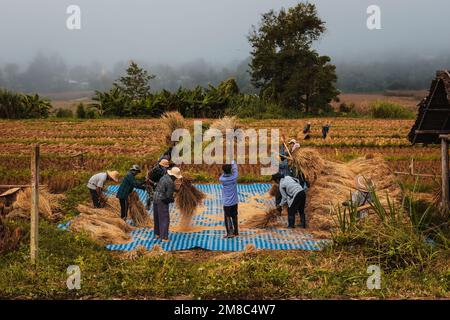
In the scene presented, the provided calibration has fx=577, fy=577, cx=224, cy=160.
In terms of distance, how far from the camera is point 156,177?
29.2 feet

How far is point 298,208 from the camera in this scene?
8.43 m

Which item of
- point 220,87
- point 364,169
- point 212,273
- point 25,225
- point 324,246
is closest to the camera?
point 212,273

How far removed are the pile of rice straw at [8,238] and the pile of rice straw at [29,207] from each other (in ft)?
3.71

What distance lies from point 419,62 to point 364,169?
122 m

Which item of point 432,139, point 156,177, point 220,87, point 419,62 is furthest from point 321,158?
point 419,62

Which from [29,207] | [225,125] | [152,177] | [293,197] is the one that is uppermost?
[225,125]

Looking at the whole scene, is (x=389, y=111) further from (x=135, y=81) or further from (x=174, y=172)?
(x=174, y=172)

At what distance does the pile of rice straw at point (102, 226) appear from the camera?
24.5 feet

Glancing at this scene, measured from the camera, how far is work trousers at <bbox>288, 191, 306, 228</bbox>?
830 centimetres

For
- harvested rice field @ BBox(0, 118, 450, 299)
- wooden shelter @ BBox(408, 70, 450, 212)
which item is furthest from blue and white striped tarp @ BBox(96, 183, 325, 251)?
wooden shelter @ BBox(408, 70, 450, 212)

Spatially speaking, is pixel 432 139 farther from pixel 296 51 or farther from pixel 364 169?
pixel 296 51

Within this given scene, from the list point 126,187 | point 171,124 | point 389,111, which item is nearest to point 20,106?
point 389,111

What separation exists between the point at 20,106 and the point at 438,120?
25.0 metres
